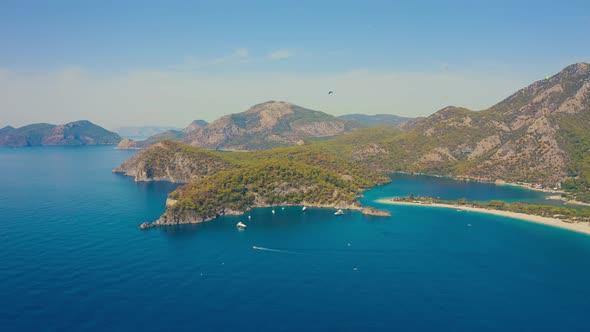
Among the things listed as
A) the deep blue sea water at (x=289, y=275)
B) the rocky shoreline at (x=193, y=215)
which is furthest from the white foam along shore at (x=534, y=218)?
the rocky shoreline at (x=193, y=215)

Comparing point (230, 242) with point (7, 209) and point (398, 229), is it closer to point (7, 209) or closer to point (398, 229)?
point (398, 229)

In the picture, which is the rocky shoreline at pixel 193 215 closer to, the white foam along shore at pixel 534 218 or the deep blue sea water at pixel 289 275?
the deep blue sea water at pixel 289 275

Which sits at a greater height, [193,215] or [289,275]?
[193,215]

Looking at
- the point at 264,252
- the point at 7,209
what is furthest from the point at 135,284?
the point at 7,209

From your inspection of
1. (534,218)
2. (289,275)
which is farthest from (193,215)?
(534,218)

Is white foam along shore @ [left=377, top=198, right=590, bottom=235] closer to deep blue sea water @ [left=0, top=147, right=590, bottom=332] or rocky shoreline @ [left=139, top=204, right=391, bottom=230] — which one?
deep blue sea water @ [left=0, top=147, right=590, bottom=332]

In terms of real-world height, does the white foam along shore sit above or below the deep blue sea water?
above

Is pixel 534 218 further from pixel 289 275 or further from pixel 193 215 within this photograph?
pixel 193 215

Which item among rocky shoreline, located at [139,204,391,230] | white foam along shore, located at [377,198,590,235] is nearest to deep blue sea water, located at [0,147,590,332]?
rocky shoreline, located at [139,204,391,230]
